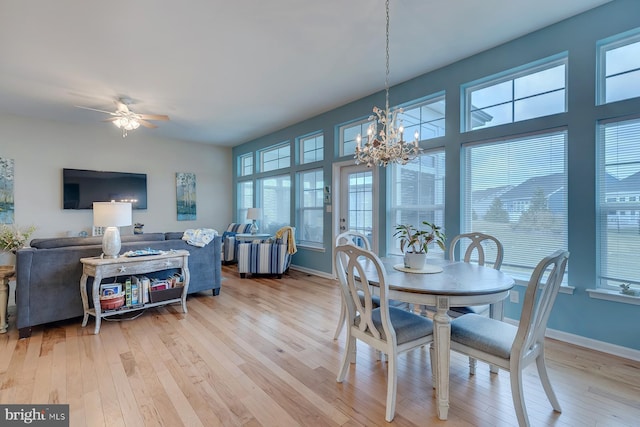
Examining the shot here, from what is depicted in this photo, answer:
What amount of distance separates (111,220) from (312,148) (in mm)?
3582

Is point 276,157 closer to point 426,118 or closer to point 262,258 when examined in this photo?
point 262,258

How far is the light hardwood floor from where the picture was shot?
1.74 metres

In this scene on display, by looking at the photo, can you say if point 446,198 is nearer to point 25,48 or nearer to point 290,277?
point 290,277

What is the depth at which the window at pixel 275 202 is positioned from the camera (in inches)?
249

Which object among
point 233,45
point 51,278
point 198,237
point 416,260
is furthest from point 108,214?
point 416,260

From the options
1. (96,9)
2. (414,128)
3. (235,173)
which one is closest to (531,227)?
(414,128)

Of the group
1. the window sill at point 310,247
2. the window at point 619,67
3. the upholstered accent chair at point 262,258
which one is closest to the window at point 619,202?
the window at point 619,67

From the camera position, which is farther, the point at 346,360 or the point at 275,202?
the point at 275,202

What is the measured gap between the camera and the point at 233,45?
312 cm

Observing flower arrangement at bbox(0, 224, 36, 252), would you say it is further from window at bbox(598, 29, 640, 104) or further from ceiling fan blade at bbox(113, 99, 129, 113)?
window at bbox(598, 29, 640, 104)

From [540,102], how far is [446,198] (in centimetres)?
130

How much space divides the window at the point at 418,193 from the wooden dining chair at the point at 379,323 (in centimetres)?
199

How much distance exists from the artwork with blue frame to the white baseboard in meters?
6.98

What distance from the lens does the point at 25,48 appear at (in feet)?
10.2
